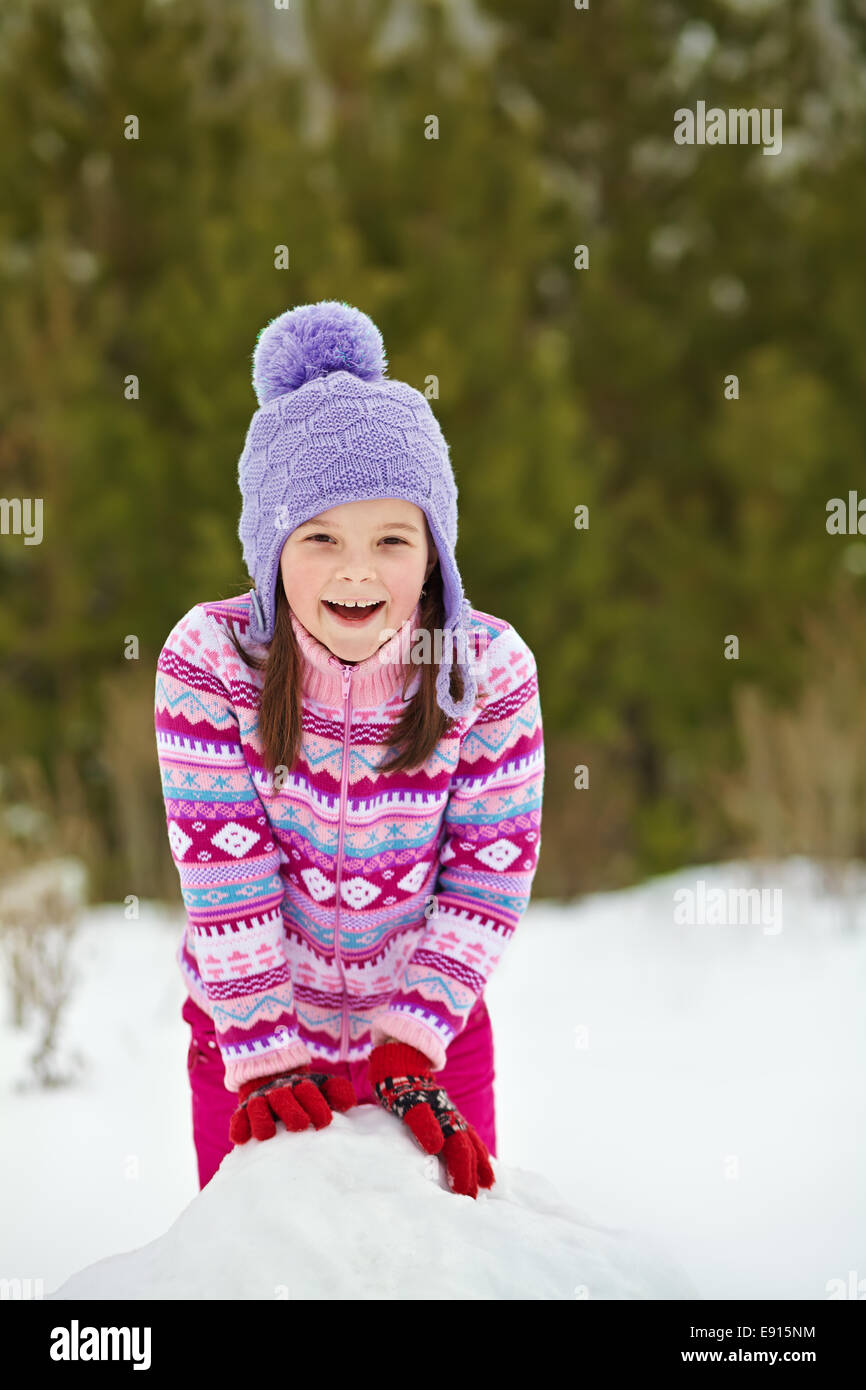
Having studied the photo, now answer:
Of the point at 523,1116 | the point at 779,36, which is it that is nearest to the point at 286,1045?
the point at 523,1116

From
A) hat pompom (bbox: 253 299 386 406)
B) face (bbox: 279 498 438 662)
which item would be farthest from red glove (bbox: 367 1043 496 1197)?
hat pompom (bbox: 253 299 386 406)

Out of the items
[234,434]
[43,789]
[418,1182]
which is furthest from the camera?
[43,789]

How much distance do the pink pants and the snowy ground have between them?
0.17m

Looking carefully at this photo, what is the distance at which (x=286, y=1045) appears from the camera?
6.42 ft

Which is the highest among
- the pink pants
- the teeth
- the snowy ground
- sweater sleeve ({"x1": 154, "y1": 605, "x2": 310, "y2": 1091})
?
the teeth

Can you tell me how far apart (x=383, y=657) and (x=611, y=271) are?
711 centimetres

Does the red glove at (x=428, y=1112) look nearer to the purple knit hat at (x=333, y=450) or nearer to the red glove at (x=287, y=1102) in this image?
the red glove at (x=287, y=1102)

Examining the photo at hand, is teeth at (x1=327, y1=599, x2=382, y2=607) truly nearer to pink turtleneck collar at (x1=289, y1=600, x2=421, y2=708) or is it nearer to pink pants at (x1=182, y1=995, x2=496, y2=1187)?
pink turtleneck collar at (x1=289, y1=600, x2=421, y2=708)

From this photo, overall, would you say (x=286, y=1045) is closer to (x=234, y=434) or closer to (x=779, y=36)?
(x=234, y=434)

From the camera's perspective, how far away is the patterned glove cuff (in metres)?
1.98

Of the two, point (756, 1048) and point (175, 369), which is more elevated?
point (175, 369)

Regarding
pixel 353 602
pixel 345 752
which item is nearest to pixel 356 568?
pixel 353 602

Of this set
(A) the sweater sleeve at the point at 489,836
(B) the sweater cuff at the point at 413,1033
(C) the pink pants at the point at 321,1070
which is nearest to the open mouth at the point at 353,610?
(A) the sweater sleeve at the point at 489,836

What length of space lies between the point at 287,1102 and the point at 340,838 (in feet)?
1.27
